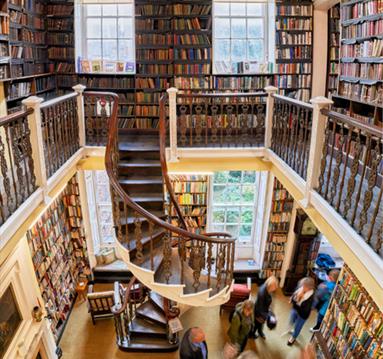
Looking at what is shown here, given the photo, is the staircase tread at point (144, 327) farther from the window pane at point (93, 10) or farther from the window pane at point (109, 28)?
the window pane at point (93, 10)

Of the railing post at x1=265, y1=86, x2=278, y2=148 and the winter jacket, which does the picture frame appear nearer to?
the winter jacket

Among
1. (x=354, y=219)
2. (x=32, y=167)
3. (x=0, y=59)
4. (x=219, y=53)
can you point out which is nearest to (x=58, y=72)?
(x=0, y=59)

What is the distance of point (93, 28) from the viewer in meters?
7.41

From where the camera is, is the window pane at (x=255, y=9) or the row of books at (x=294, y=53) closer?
the row of books at (x=294, y=53)

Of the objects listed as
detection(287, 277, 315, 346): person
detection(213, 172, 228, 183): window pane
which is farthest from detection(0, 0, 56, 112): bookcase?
detection(287, 277, 315, 346): person

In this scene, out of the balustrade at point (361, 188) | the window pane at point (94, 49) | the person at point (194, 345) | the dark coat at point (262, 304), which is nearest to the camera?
the balustrade at point (361, 188)

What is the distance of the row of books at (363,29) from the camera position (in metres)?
5.15

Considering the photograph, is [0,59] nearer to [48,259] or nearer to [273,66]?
[48,259]

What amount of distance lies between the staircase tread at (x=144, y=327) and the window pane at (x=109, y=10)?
18.0ft

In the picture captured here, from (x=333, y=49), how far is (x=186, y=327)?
5452 mm

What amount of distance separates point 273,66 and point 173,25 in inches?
76.3

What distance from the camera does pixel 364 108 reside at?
6.04m

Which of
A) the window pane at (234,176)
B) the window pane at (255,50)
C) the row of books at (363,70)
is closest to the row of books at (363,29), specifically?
the row of books at (363,70)

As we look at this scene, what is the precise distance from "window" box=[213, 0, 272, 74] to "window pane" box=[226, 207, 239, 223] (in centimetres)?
275
